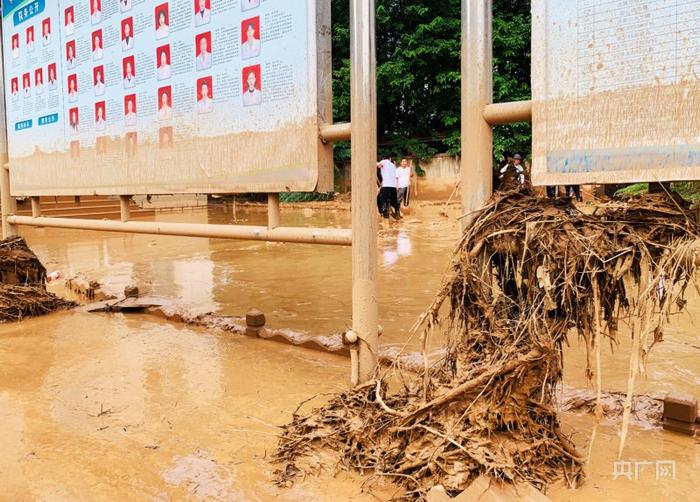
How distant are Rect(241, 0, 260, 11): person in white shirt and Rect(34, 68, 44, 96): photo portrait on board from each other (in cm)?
309

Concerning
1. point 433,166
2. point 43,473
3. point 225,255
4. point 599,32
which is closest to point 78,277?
point 225,255

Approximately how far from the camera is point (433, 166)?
69.1 feet

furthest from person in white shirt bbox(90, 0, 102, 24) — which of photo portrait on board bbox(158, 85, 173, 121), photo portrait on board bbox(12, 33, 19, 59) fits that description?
photo portrait on board bbox(12, 33, 19, 59)

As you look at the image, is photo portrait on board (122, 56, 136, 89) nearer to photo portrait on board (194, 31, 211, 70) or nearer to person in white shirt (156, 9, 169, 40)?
person in white shirt (156, 9, 169, 40)

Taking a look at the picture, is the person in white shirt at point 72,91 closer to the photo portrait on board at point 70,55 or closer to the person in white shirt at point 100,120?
the photo portrait on board at point 70,55

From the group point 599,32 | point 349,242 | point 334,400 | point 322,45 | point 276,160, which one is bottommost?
point 334,400

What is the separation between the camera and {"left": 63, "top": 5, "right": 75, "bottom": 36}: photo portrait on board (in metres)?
5.21

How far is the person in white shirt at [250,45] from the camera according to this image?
11.6 ft

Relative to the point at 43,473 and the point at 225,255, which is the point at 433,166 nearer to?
the point at 225,255

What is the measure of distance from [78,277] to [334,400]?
519cm


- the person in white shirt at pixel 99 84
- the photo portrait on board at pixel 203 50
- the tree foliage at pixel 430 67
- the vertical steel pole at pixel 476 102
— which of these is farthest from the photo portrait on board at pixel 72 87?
the tree foliage at pixel 430 67

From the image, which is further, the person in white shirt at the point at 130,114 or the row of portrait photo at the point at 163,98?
the person in white shirt at the point at 130,114

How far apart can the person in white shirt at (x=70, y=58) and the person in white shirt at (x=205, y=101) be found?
2.02 metres

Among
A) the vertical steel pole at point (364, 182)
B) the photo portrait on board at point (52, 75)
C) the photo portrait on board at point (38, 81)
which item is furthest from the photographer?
the photo portrait on board at point (38, 81)
